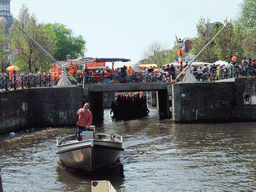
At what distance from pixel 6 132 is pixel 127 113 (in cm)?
1353

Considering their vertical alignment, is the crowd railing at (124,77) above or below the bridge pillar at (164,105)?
above

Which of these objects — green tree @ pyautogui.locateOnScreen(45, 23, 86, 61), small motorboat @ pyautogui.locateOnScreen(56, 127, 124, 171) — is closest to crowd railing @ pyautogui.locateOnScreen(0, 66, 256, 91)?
small motorboat @ pyautogui.locateOnScreen(56, 127, 124, 171)

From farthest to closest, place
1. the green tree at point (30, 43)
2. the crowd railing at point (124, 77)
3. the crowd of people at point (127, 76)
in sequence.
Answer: the green tree at point (30, 43) < the crowd of people at point (127, 76) < the crowd railing at point (124, 77)

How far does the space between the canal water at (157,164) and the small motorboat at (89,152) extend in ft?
1.18

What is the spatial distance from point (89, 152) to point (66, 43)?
5686cm

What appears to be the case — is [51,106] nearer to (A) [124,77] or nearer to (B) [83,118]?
(A) [124,77]

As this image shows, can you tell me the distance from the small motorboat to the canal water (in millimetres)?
361

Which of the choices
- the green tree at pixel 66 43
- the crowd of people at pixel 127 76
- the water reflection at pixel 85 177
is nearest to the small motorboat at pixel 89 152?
the water reflection at pixel 85 177

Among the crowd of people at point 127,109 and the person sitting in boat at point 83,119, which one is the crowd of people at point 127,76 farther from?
the person sitting in boat at point 83,119

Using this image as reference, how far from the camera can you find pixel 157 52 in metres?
72.7

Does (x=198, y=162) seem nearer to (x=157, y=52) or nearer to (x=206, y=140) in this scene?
(x=206, y=140)

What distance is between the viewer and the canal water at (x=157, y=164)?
10.3 m

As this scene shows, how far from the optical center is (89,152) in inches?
417

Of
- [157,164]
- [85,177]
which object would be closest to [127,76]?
[157,164]
